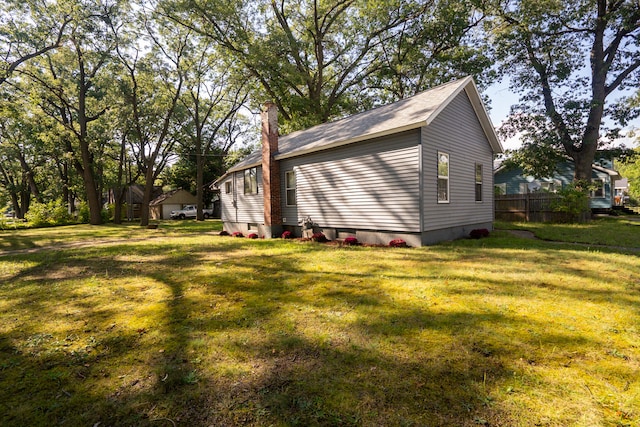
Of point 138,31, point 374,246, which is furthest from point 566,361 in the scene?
point 138,31

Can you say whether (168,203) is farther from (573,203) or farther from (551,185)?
(551,185)

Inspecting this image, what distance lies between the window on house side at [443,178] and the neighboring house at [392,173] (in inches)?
1.4

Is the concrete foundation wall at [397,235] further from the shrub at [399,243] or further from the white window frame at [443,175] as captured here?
the white window frame at [443,175]

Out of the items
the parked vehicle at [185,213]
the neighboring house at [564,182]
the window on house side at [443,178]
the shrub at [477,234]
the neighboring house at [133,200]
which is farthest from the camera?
the parked vehicle at [185,213]

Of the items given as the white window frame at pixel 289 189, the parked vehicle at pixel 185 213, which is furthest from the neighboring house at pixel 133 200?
the white window frame at pixel 289 189

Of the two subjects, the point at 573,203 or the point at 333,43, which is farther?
the point at 333,43

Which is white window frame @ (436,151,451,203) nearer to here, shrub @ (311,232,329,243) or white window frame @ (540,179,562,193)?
shrub @ (311,232,329,243)

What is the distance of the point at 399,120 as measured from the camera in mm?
9992

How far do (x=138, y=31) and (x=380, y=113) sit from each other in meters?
19.8

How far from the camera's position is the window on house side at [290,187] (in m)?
14.1

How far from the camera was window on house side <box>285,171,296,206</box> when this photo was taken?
14.1m

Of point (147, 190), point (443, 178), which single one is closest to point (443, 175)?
point (443, 178)

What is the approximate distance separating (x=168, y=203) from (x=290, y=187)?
33.6 meters

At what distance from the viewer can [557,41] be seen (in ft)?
61.4
